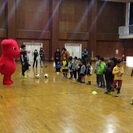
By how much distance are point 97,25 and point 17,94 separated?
25324mm

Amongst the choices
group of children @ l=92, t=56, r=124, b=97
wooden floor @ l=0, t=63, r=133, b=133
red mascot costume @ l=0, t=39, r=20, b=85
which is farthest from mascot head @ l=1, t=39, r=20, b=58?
group of children @ l=92, t=56, r=124, b=97

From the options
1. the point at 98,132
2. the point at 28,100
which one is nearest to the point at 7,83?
the point at 28,100

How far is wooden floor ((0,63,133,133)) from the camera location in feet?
18.3

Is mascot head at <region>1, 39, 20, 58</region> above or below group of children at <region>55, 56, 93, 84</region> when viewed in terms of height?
above

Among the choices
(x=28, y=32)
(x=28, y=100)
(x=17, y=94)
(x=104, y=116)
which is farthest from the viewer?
(x=28, y=32)

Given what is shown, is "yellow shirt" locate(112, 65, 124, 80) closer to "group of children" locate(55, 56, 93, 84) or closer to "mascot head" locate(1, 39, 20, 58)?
"group of children" locate(55, 56, 93, 84)

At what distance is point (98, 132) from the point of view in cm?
532

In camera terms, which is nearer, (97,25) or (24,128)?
(24,128)

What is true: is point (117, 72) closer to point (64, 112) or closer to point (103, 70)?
point (103, 70)

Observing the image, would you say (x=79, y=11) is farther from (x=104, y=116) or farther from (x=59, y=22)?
(x=104, y=116)

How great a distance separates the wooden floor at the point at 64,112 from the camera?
5.57 meters

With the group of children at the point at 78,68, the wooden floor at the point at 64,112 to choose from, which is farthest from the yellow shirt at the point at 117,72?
the group of children at the point at 78,68

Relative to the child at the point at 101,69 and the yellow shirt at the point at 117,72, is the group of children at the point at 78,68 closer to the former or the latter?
the child at the point at 101,69

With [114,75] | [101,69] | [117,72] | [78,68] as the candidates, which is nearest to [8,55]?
[78,68]
